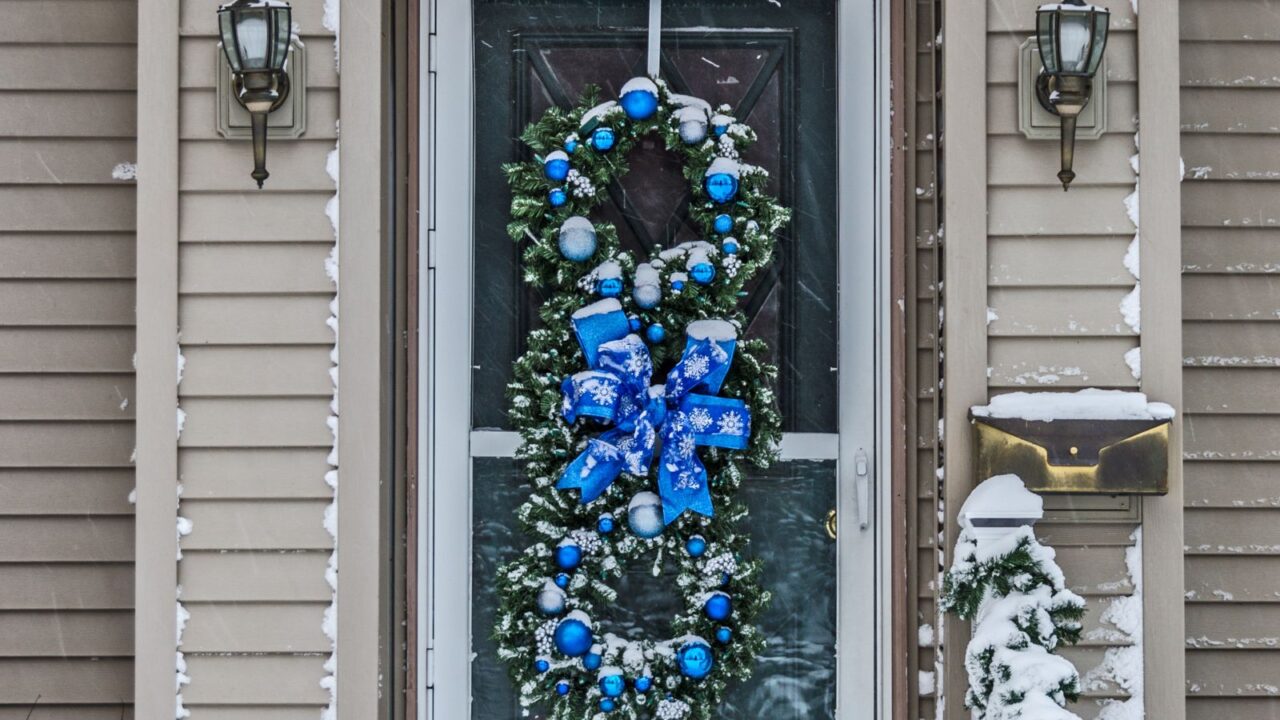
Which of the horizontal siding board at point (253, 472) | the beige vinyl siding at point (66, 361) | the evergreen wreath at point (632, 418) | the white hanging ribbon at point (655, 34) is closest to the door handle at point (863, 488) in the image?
the evergreen wreath at point (632, 418)

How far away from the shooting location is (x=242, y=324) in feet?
9.94

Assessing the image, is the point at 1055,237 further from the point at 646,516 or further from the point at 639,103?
the point at 646,516

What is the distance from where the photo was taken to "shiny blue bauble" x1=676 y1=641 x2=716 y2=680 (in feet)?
10.3

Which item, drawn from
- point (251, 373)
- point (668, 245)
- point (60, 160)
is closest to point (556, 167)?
point (668, 245)

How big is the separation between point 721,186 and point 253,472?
132cm

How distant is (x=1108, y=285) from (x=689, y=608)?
49.7 inches

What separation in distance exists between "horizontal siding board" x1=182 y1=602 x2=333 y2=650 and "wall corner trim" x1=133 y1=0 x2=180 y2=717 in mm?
58

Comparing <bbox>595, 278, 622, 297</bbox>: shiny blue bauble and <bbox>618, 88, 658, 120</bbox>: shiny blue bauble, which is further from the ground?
<bbox>618, 88, 658, 120</bbox>: shiny blue bauble

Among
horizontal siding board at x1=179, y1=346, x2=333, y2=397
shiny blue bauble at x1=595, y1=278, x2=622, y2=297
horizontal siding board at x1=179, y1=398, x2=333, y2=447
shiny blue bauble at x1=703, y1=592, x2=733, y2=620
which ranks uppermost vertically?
shiny blue bauble at x1=595, y1=278, x2=622, y2=297

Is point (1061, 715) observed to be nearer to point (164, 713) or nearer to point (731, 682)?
point (731, 682)

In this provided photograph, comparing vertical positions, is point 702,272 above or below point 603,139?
below

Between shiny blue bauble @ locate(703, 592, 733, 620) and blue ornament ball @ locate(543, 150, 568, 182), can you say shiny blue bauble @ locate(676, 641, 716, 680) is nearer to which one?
shiny blue bauble @ locate(703, 592, 733, 620)

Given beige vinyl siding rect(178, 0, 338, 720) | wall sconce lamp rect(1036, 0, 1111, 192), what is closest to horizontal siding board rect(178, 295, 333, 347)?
beige vinyl siding rect(178, 0, 338, 720)

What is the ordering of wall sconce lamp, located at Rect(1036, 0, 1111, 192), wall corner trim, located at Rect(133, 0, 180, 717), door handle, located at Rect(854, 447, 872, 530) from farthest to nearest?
door handle, located at Rect(854, 447, 872, 530), wall corner trim, located at Rect(133, 0, 180, 717), wall sconce lamp, located at Rect(1036, 0, 1111, 192)
